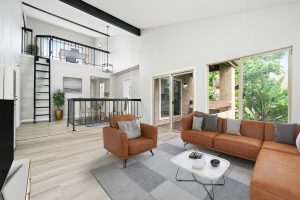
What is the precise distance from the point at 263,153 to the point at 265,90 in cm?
199

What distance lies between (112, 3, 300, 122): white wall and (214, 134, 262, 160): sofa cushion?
125cm

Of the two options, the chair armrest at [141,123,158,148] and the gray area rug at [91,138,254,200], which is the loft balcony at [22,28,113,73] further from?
the gray area rug at [91,138,254,200]

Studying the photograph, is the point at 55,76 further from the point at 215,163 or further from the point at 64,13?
the point at 215,163

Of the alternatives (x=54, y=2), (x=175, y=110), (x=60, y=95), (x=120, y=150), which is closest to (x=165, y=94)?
(x=175, y=110)

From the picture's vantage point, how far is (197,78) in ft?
15.2

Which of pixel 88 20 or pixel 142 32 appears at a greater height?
pixel 88 20

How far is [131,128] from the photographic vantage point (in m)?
3.07

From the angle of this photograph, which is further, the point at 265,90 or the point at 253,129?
the point at 265,90

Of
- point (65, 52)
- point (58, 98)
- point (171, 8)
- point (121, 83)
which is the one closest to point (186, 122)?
point (171, 8)

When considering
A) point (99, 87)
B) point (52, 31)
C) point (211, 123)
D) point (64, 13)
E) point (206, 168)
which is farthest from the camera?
point (99, 87)

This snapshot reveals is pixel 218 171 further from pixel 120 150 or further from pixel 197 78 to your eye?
pixel 197 78

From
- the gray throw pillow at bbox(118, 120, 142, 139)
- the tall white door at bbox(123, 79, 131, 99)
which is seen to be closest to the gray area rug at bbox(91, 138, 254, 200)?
the gray throw pillow at bbox(118, 120, 142, 139)

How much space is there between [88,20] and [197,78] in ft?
20.8

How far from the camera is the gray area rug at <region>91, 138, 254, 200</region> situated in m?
1.88
